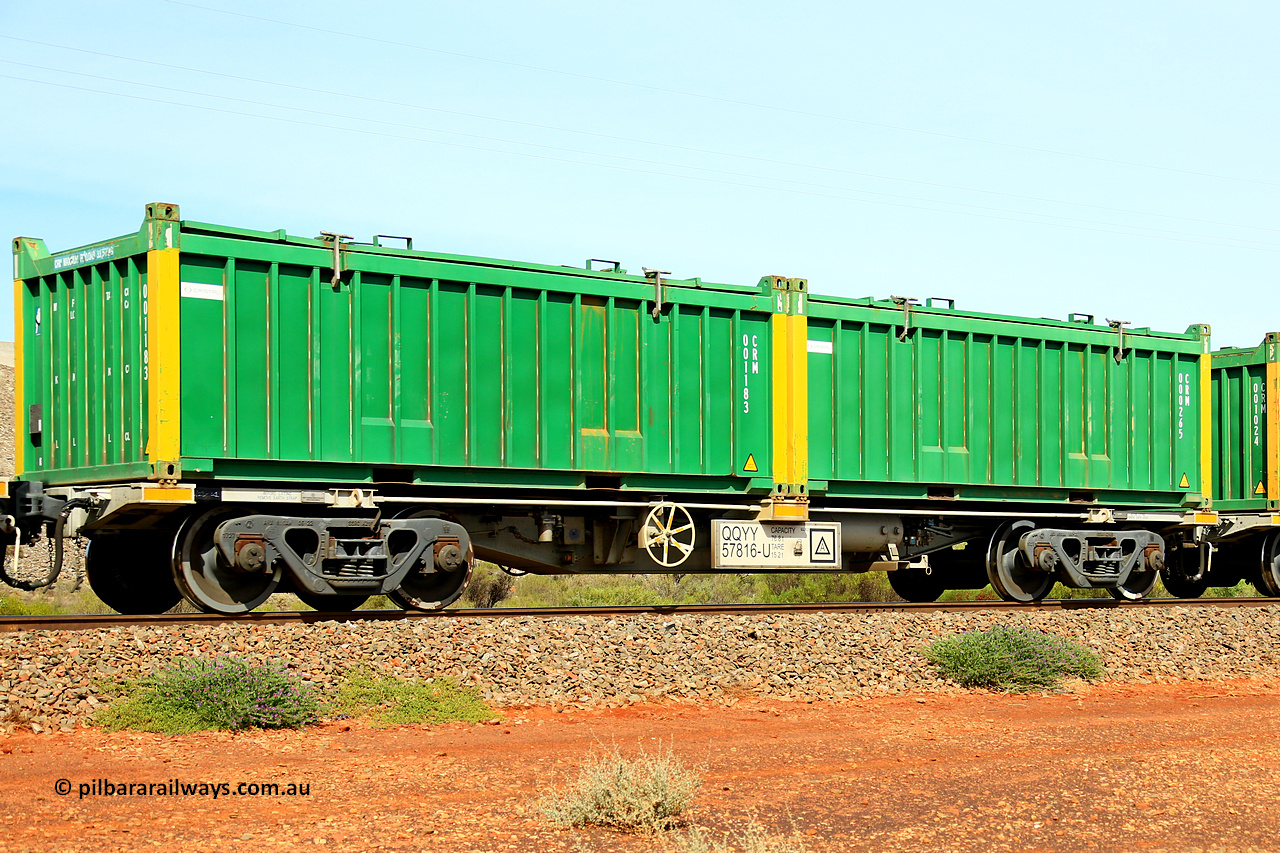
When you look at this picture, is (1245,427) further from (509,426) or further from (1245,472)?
(509,426)

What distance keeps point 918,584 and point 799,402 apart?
4.86 meters

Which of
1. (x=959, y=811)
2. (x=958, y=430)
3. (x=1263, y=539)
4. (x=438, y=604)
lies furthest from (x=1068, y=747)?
(x=1263, y=539)

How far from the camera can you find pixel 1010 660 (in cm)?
1190

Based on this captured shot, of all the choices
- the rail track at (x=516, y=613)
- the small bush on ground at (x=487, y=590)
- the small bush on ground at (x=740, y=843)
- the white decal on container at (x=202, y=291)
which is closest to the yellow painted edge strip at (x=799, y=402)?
the rail track at (x=516, y=613)

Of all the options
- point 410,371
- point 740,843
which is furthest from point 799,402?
point 740,843

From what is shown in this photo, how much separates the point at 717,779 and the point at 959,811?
1.45 metres

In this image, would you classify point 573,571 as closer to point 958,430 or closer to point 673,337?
point 673,337

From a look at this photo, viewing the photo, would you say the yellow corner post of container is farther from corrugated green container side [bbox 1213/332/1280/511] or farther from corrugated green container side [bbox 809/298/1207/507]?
corrugated green container side [bbox 1213/332/1280/511]

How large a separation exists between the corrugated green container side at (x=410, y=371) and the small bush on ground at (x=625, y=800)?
6238mm

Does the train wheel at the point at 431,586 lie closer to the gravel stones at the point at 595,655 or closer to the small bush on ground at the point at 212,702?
the gravel stones at the point at 595,655

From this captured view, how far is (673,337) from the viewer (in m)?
14.1

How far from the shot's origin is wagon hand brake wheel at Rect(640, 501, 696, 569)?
1386 cm

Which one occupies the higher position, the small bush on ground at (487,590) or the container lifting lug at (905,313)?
the container lifting lug at (905,313)

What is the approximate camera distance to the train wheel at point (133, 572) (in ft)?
42.7
